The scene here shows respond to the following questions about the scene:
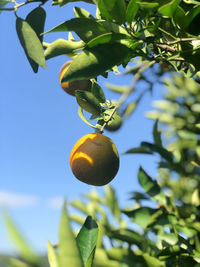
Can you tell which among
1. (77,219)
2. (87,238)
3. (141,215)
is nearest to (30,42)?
(87,238)

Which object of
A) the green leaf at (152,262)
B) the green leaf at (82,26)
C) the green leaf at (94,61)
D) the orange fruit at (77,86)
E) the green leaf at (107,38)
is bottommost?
the green leaf at (152,262)

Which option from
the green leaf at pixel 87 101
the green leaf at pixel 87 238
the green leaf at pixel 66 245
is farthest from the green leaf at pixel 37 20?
the green leaf at pixel 66 245

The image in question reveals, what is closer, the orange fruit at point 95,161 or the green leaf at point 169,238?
the orange fruit at point 95,161

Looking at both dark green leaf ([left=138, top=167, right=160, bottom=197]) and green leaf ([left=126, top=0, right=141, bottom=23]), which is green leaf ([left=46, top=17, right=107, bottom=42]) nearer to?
green leaf ([left=126, top=0, right=141, bottom=23])

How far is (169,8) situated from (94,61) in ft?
0.56

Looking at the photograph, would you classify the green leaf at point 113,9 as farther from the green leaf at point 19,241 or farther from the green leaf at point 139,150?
the green leaf at point 139,150

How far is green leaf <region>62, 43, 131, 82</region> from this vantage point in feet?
2.19

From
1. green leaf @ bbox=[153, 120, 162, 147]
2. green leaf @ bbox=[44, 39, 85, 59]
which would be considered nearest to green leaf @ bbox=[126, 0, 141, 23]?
green leaf @ bbox=[44, 39, 85, 59]

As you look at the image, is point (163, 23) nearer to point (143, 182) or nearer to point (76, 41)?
point (76, 41)

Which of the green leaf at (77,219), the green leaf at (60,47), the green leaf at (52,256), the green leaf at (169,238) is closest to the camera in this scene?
the green leaf at (52,256)

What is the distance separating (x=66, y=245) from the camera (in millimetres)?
310

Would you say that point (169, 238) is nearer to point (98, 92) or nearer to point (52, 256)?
point (98, 92)

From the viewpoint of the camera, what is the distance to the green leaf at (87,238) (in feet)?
2.07

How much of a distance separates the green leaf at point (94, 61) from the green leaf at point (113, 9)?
57mm
